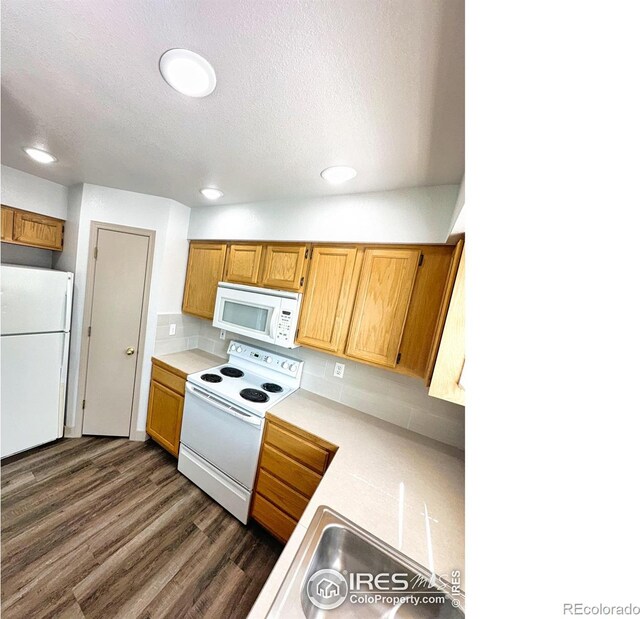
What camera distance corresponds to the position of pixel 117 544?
148 centimetres

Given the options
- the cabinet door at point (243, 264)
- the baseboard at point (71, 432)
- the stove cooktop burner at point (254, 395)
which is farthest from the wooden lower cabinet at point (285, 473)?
the baseboard at point (71, 432)

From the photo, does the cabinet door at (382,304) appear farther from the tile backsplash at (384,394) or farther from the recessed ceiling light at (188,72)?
the recessed ceiling light at (188,72)

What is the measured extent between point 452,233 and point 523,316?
1110mm

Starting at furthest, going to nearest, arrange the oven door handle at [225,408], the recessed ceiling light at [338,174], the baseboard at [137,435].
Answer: the baseboard at [137,435] < the oven door handle at [225,408] < the recessed ceiling light at [338,174]

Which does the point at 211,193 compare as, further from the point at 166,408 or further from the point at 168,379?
the point at 166,408

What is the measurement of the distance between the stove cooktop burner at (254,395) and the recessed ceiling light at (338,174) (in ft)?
5.09

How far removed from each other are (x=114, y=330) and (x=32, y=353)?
52cm

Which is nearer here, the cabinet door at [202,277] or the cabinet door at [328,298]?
the cabinet door at [328,298]

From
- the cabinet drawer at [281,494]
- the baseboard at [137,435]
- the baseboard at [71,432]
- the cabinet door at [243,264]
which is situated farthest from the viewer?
the baseboard at [137,435]

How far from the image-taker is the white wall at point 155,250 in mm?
2068

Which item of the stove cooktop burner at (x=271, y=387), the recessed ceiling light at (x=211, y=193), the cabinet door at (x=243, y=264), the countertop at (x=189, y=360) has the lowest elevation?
the countertop at (x=189, y=360)

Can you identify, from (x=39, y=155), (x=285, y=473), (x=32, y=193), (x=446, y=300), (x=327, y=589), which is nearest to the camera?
(x=327, y=589)

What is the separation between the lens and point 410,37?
0.64 m

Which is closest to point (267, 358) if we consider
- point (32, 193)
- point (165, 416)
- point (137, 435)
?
point (165, 416)
